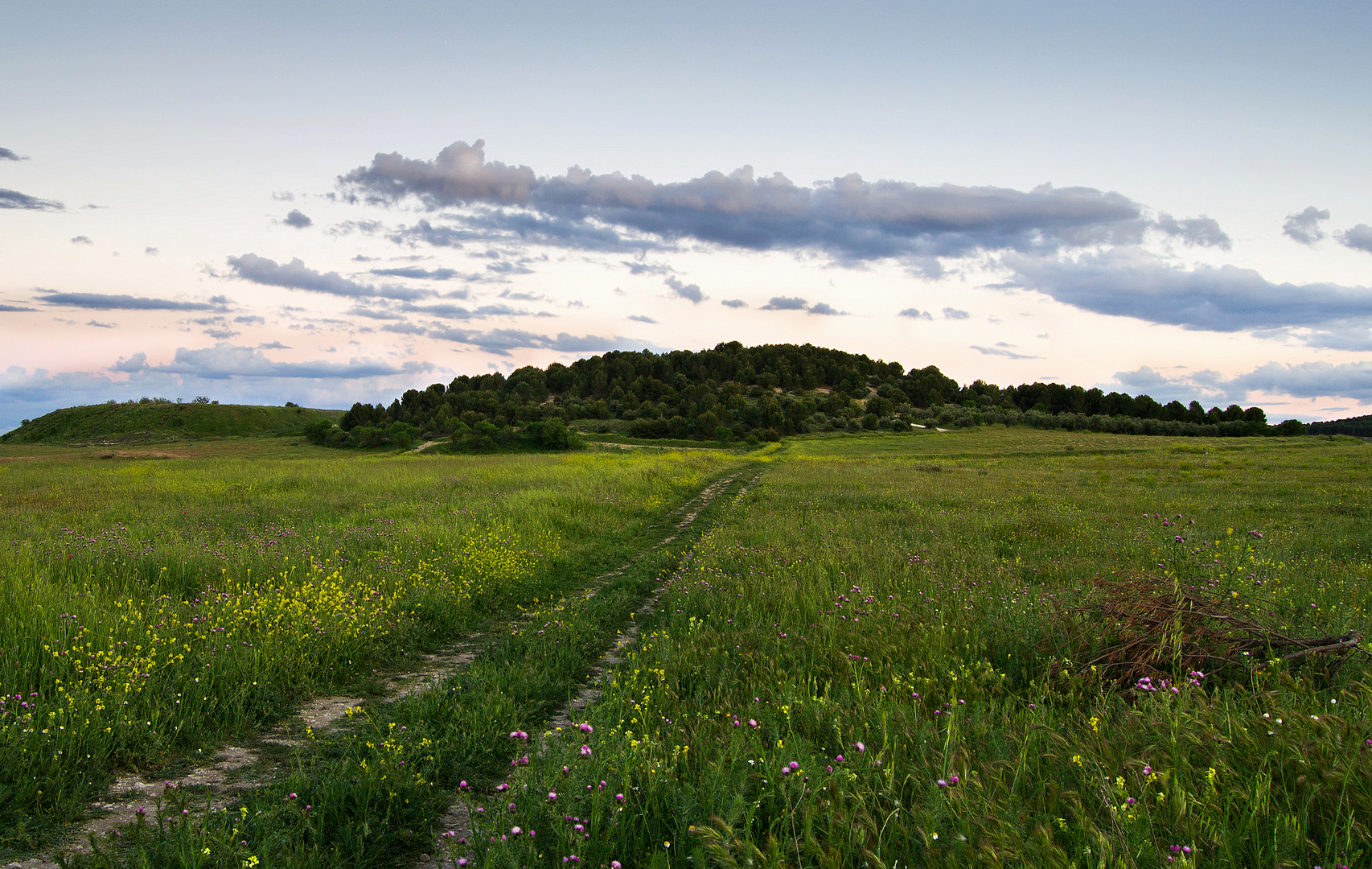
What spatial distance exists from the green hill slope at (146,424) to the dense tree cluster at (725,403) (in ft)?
90.1

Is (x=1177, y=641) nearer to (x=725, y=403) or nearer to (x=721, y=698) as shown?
(x=721, y=698)

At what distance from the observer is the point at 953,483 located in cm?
2759

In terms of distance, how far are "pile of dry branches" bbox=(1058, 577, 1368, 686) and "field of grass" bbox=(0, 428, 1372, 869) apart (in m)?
0.06

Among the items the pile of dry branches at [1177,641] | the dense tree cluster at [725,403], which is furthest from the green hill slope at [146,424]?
the pile of dry branches at [1177,641]

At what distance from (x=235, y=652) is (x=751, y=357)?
164827mm

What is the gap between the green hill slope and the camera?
108m

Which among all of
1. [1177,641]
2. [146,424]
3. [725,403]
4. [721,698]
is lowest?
[721,698]

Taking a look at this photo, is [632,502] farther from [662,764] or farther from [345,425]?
[345,425]

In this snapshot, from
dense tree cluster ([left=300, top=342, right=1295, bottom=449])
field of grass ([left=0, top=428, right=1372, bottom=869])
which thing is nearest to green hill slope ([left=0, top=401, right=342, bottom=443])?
dense tree cluster ([left=300, top=342, right=1295, bottom=449])

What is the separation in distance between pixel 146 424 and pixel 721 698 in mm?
145640

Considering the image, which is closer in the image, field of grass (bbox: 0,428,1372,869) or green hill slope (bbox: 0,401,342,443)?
field of grass (bbox: 0,428,1372,869)

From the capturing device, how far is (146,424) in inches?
4491

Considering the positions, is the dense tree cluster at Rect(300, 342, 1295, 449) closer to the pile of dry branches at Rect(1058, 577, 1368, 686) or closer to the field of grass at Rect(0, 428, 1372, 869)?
the field of grass at Rect(0, 428, 1372, 869)

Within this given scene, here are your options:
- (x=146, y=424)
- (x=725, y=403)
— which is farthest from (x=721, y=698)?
(x=146, y=424)
